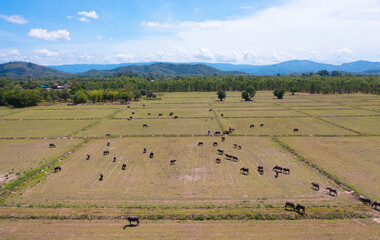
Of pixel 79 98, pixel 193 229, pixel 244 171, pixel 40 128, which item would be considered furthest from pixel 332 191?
pixel 79 98

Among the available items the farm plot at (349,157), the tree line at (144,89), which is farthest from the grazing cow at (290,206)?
the tree line at (144,89)

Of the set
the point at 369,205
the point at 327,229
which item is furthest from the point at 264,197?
the point at 369,205

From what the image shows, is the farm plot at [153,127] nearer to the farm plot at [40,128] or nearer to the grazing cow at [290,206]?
the farm plot at [40,128]

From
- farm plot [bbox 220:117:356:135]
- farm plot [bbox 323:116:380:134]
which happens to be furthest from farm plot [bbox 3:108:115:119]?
farm plot [bbox 323:116:380:134]

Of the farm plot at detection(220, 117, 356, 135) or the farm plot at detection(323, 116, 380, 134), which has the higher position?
the farm plot at detection(323, 116, 380, 134)

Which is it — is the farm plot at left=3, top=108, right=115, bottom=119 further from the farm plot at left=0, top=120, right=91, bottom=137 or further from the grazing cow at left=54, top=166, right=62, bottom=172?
the grazing cow at left=54, top=166, right=62, bottom=172
